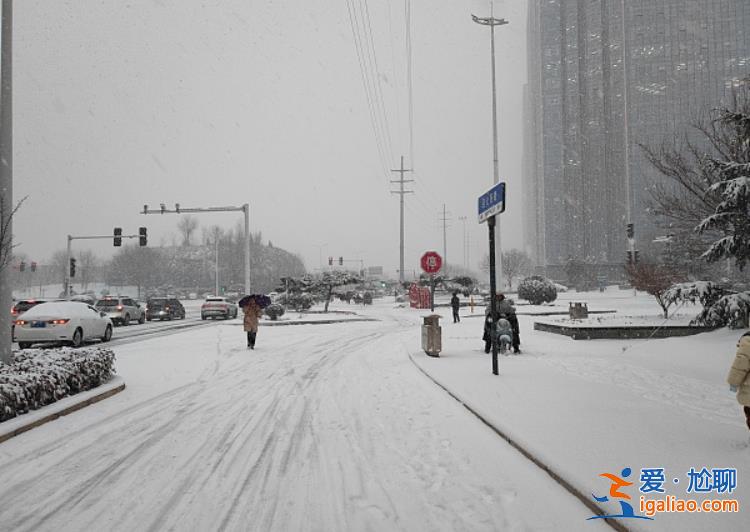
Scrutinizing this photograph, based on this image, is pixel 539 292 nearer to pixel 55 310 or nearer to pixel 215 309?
pixel 215 309

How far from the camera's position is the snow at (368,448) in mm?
3951

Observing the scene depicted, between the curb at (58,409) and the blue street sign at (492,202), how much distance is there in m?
7.45

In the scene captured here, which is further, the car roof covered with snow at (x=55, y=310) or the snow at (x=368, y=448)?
the car roof covered with snow at (x=55, y=310)

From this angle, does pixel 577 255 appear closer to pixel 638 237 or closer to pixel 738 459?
pixel 638 237

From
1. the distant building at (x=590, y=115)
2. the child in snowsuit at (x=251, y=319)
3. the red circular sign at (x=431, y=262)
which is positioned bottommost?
the child in snowsuit at (x=251, y=319)

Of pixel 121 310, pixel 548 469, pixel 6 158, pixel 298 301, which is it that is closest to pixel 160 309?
pixel 121 310

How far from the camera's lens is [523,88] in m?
162

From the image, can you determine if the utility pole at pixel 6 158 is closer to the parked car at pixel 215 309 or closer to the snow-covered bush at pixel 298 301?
the parked car at pixel 215 309

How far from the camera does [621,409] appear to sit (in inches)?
265

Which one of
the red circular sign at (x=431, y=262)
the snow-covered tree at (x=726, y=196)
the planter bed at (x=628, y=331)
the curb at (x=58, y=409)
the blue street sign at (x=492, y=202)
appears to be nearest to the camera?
the curb at (x=58, y=409)

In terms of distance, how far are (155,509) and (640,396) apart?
6.84 m

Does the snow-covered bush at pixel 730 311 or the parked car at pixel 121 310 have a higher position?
the snow-covered bush at pixel 730 311

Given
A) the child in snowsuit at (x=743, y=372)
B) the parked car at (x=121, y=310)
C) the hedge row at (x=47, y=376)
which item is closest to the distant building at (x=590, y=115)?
the parked car at (x=121, y=310)

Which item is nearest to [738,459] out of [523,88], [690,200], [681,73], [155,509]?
[155,509]
